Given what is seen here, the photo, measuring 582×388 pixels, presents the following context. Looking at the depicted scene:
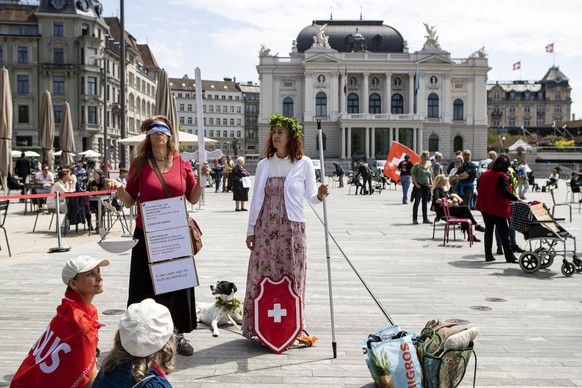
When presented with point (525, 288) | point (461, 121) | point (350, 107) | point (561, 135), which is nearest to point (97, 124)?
point (350, 107)

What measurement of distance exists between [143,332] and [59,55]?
241 ft

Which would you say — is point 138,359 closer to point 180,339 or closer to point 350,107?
point 180,339

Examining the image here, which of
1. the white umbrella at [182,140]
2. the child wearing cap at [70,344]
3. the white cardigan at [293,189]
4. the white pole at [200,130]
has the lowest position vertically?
the child wearing cap at [70,344]

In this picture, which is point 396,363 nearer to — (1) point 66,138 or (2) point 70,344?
(2) point 70,344

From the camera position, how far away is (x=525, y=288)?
9.13m

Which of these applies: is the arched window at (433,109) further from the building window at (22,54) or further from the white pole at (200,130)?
the white pole at (200,130)

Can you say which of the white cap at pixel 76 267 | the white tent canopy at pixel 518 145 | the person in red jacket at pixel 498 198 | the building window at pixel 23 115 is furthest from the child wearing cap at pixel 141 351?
the building window at pixel 23 115

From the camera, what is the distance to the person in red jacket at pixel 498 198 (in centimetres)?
1115

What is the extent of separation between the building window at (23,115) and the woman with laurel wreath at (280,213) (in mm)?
69325

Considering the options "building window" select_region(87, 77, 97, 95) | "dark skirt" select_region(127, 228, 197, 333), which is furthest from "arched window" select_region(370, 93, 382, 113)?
"dark skirt" select_region(127, 228, 197, 333)

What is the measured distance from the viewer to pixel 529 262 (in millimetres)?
10438

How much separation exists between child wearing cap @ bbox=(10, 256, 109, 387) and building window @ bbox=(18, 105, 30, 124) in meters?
71.0

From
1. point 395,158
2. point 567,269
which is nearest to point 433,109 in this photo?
point 395,158

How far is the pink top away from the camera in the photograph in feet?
18.3
